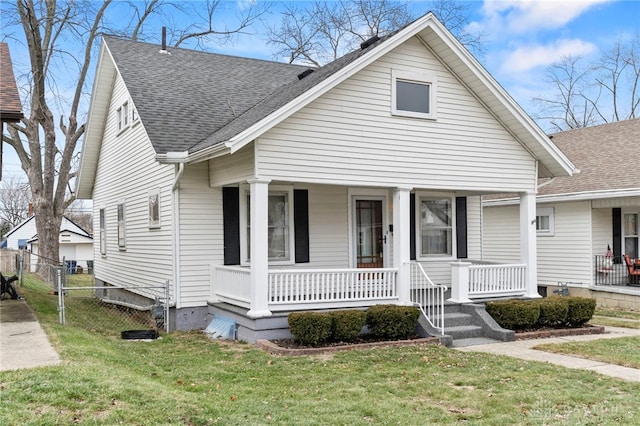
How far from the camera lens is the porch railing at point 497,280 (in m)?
12.0

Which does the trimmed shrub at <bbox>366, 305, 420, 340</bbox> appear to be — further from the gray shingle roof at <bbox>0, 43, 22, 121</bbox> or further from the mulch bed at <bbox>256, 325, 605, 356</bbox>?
the gray shingle roof at <bbox>0, 43, 22, 121</bbox>

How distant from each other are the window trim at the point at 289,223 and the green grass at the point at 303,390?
294cm

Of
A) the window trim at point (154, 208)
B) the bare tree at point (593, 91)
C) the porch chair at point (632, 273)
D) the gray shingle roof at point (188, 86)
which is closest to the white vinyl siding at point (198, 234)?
the gray shingle roof at point (188, 86)

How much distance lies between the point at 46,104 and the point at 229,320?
1576 cm

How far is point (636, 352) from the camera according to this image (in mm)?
9125

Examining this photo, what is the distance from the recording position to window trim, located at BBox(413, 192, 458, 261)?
13695 mm

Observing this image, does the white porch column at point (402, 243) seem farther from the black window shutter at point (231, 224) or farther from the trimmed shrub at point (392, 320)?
the black window shutter at point (231, 224)

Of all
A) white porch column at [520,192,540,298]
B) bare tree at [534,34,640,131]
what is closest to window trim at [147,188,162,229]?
white porch column at [520,192,540,298]

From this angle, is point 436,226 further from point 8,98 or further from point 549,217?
point 8,98

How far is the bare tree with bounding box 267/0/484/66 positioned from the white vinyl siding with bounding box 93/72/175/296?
50.1 feet

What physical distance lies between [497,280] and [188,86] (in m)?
8.52

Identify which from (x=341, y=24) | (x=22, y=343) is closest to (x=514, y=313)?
(x=22, y=343)

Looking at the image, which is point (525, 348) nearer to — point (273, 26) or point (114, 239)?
point (114, 239)

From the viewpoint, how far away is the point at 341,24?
30406mm
